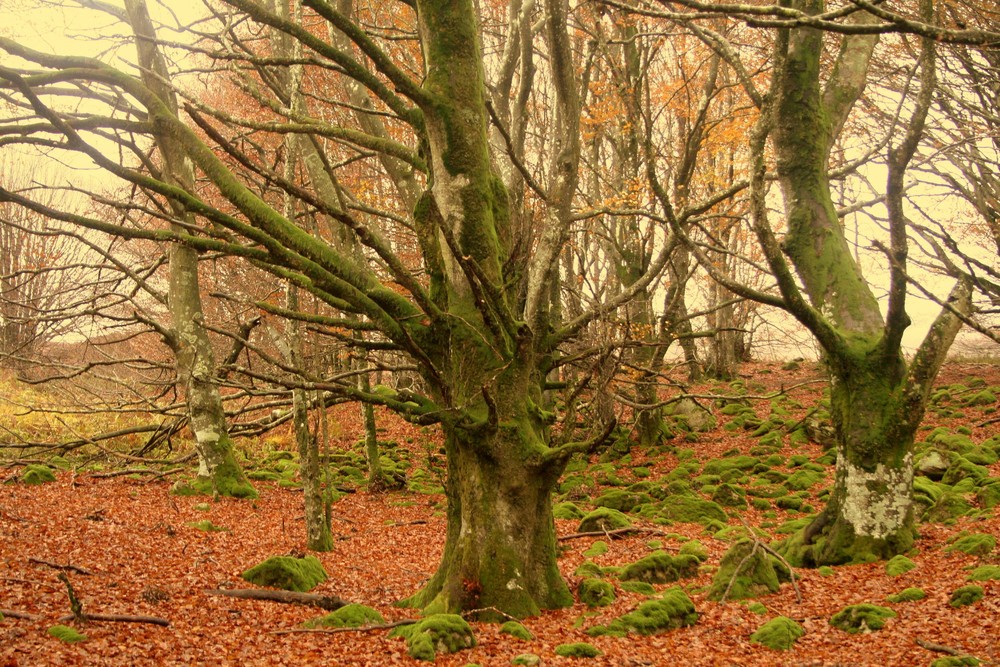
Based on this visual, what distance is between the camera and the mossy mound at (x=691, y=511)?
1157cm

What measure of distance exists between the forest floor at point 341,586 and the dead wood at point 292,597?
0.11 m

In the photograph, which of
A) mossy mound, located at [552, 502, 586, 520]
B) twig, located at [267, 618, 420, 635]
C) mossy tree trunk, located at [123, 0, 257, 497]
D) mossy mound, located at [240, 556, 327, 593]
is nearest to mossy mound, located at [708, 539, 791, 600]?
twig, located at [267, 618, 420, 635]

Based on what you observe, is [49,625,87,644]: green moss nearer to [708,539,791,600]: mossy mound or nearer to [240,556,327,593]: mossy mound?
[240,556,327,593]: mossy mound

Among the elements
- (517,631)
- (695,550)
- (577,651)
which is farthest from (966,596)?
(517,631)

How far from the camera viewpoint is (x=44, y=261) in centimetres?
2138

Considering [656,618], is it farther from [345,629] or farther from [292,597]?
[292,597]

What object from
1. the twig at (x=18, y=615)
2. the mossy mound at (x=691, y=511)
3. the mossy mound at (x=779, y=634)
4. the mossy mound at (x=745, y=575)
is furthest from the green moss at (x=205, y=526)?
the mossy mound at (x=691, y=511)

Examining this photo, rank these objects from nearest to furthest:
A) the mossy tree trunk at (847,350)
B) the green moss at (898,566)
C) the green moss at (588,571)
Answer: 1. the green moss at (898,566)
2. the mossy tree trunk at (847,350)
3. the green moss at (588,571)

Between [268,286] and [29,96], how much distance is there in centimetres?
1603

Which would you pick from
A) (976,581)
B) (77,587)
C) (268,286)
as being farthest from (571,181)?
(268,286)

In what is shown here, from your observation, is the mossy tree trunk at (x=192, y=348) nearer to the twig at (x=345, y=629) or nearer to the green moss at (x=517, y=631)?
the twig at (x=345, y=629)

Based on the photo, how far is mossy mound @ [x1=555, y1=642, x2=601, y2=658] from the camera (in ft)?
17.7

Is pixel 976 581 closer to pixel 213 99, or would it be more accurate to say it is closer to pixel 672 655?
pixel 672 655

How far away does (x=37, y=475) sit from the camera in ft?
36.1
